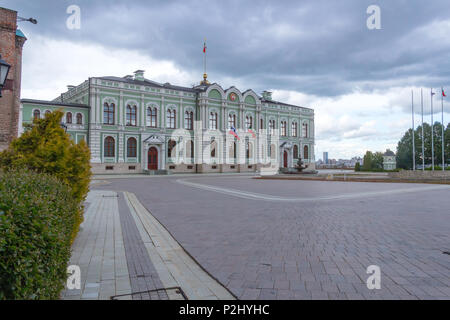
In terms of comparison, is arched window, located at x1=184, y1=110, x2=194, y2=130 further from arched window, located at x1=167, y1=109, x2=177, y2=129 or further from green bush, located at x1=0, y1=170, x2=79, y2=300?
green bush, located at x1=0, y1=170, x2=79, y2=300

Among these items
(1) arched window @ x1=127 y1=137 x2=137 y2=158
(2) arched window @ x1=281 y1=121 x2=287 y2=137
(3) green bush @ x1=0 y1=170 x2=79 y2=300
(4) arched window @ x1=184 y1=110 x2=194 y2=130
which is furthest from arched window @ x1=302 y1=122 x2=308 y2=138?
(3) green bush @ x1=0 y1=170 x2=79 y2=300

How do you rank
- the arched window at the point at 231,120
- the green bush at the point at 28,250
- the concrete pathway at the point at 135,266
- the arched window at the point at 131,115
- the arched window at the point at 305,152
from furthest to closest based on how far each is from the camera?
the arched window at the point at 305,152 < the arched window at the point at 231,120 < the arched window at the point at 131,115 < the concrete pathway at the point at 135,266 < the green bush at the point at 28,250

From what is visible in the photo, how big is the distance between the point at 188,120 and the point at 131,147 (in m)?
10.1

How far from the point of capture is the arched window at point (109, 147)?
40.5 metres

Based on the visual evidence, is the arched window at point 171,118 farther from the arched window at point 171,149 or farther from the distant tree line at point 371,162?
the distant tree line at point 371,162

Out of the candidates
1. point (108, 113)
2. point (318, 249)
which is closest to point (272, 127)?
point (108, 113)

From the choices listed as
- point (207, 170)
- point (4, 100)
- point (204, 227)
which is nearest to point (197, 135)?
point (207, 170)

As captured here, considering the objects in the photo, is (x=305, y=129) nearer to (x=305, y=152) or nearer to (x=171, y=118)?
(x=305, y=152)

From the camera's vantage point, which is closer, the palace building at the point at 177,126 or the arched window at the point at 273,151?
the palace building at the point at 177,126

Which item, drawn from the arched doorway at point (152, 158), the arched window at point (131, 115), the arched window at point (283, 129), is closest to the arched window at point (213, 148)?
the arched doorway at point (152, 158)

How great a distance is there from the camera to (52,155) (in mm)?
6906

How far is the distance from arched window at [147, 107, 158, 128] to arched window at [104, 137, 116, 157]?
591 cm

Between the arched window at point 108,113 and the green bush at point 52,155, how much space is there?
3433cm
